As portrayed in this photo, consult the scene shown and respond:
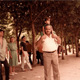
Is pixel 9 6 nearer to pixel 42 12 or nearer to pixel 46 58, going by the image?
pixel 42 12

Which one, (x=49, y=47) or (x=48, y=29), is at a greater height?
(x=48, y=29)

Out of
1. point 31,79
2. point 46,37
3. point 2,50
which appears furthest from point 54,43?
point 31,79

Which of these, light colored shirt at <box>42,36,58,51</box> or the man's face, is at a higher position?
the man's face

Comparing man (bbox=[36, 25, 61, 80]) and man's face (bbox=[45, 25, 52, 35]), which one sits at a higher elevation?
man's face (bbox=[45, 25, 52, 35])

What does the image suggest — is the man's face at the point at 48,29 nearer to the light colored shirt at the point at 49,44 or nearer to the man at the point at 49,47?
the man at the point at 49,47

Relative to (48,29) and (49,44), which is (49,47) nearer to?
(49,44)

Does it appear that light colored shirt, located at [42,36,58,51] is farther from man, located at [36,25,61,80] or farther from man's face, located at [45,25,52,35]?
man's face, located at [45,25,52,35]

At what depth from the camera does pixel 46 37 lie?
4988 millimetres

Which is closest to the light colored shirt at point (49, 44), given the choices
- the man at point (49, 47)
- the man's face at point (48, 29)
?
the man at point (49, 47)

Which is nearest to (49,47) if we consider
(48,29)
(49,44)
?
(49,44)

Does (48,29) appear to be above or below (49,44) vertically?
above

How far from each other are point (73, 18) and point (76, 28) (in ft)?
14.2

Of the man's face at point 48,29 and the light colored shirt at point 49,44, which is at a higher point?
the man's face at point 48,29

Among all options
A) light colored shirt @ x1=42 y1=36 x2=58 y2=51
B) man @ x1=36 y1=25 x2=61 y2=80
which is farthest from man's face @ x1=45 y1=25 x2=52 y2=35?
light colored shirt @ x1=42 y1=36 x2=58 y2=51
